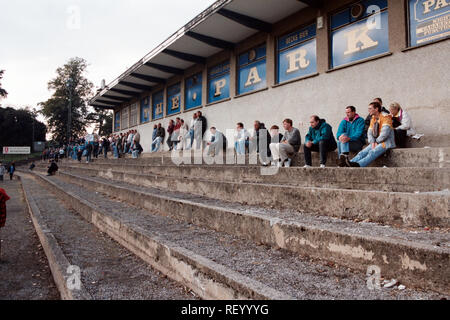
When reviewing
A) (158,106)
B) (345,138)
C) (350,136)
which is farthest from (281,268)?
(158,106)

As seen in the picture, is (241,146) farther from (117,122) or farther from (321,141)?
(117,122)

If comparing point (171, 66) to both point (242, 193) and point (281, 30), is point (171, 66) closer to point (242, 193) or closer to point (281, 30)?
point (281, 30)

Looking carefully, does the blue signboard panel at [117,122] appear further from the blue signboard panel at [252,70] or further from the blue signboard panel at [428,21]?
the blue signboard panel at [428,21]

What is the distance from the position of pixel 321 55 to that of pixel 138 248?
26.5ft

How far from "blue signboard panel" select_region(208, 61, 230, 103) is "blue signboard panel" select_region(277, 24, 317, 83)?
312cm

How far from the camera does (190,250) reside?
9.80ft

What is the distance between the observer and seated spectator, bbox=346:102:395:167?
4.82m

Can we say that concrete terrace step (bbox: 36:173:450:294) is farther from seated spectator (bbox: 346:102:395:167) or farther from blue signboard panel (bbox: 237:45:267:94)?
blue signboard panel (bbox: 237:45:267:94)

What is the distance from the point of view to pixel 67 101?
44156 mm

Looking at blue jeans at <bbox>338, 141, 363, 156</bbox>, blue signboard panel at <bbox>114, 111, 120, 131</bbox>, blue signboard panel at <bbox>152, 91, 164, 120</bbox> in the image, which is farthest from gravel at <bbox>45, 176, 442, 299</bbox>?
blue signboard panel at <bbox>114, 111, 120, 131</bbox>

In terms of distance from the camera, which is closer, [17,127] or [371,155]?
[371,155]

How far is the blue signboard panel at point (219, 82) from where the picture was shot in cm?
1334

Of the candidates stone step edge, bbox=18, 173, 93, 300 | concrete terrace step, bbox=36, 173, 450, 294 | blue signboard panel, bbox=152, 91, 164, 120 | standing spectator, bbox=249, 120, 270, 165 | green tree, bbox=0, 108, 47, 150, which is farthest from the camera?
green tree, bbox=0, 108, 47, 150

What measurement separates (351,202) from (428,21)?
20.2ft
